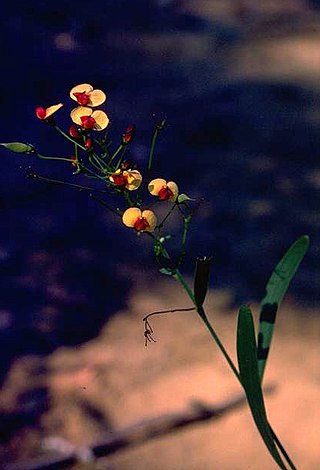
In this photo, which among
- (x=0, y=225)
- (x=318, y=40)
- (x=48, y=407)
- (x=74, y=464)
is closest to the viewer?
(x=74, y=464)

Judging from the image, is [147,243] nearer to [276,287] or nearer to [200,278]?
[276,287]

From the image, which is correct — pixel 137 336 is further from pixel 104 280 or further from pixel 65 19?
pixel 65 19

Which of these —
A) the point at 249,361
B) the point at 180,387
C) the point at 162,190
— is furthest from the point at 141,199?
the point at 180,387

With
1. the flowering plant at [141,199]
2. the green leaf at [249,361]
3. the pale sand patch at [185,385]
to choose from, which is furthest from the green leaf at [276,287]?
the pale sand patch at [185,385]

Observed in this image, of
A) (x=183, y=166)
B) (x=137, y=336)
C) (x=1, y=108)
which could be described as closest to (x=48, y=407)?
(x=137, y=336)

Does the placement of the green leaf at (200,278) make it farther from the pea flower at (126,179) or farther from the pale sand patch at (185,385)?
the pale sand patch at (185,385)

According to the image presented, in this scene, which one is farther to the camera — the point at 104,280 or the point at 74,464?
the point at 104,280

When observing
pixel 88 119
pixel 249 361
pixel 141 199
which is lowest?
pixel 249 361
